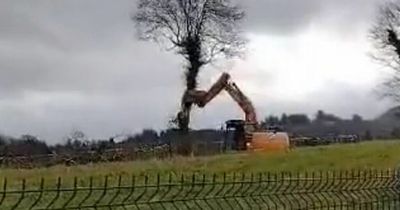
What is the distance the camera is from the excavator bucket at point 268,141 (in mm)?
39938

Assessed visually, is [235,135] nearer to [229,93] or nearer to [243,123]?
[243,123]

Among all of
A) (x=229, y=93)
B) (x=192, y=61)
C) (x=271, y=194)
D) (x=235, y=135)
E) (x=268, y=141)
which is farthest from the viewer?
(x=192, y=61)

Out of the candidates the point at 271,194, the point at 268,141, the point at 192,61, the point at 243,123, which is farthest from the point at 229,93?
the point at 271,194

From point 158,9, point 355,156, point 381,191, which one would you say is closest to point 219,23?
point 158,9

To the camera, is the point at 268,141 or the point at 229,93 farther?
the point at 229,93

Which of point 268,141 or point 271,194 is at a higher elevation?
point 268,141

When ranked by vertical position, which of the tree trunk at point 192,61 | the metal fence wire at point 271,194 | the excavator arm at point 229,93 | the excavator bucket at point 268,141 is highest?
the tree trunk at point 192,61

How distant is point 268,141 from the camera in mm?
40375

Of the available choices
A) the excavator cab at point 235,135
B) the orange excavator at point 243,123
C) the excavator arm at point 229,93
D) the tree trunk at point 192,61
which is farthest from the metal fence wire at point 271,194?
the tree trunk at point 192,61

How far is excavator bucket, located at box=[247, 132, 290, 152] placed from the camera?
39.9m

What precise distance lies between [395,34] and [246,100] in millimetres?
18149

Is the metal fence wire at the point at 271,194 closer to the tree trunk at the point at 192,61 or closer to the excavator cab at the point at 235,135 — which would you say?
the excavator cab at the point at 235,135

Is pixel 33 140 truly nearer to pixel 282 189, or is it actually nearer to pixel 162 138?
pixel 162 138

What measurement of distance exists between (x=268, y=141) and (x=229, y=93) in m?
7.46
